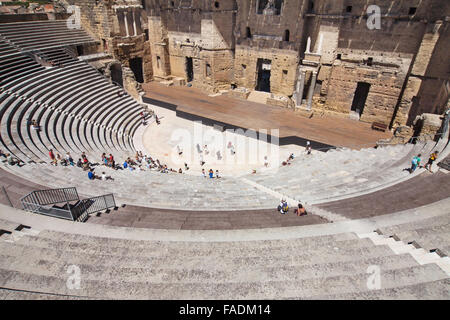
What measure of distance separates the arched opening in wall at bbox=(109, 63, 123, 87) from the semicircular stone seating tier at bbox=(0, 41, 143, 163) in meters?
2.13

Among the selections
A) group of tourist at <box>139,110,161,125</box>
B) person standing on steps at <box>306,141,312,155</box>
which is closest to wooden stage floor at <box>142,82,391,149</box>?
person standing on steps at <box>306,141,312,155</box>

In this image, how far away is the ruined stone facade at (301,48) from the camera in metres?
16.9

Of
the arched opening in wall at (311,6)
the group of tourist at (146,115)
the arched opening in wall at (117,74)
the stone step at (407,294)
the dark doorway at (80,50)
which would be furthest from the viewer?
the arched opening in wall at (117,74)

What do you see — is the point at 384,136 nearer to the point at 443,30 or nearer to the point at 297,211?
the point at 443,30

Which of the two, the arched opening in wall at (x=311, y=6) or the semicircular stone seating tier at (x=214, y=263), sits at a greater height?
the arched opening in wall at (x=311, y=6)

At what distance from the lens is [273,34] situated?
2202 cm

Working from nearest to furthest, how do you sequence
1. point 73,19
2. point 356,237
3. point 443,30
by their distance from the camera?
point 356,237
point 443,30
point 73,19

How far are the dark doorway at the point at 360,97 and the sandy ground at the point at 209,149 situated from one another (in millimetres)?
7719

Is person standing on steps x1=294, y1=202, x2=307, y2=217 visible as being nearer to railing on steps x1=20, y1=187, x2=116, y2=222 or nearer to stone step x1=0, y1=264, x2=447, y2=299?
stone step x1=0, y1=264, x2=447, y2=299

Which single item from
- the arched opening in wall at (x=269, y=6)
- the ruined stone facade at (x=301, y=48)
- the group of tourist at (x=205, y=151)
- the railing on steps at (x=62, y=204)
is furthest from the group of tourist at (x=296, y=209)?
the arched opening in wall at (x=269, y=6)

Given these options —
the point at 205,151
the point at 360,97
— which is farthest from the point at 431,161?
the point at 360,97

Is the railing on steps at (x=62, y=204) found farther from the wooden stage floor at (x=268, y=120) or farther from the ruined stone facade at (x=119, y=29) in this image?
the ruined stone facade at (x=119, y=29)
